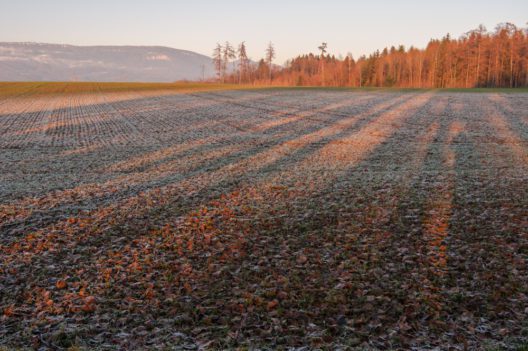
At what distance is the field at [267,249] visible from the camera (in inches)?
279

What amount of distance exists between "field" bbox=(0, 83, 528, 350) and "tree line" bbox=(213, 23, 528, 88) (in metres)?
93.8

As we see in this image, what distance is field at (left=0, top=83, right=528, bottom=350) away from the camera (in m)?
7.09

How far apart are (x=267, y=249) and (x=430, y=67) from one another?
133 meters

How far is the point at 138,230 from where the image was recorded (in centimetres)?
1168

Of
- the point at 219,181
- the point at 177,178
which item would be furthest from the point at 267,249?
the point at 177,178

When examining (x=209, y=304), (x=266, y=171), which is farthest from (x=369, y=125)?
(x=209, y=304)

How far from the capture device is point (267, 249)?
10.3m

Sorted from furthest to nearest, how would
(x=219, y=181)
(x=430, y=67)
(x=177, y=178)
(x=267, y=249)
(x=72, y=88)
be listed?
(x=430, y=67), (x=72, y=88), (x=177, y=178), (x=219, y=181), (x=267, y=249)

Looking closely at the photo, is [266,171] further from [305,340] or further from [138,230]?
[305,340]

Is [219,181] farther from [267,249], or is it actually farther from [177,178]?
[267,249]

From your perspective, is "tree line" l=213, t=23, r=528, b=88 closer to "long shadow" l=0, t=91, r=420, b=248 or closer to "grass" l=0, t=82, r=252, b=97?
"grass" l=0, t=82, r=252, b=97

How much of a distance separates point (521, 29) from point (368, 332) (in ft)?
430

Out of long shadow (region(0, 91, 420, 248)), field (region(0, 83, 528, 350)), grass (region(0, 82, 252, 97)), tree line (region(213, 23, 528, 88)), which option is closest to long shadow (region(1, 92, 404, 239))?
long shadow (region(0, 91, 420, 248))

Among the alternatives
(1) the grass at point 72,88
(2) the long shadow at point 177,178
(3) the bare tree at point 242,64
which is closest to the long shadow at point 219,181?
(2) the long shadow at point 177,178
